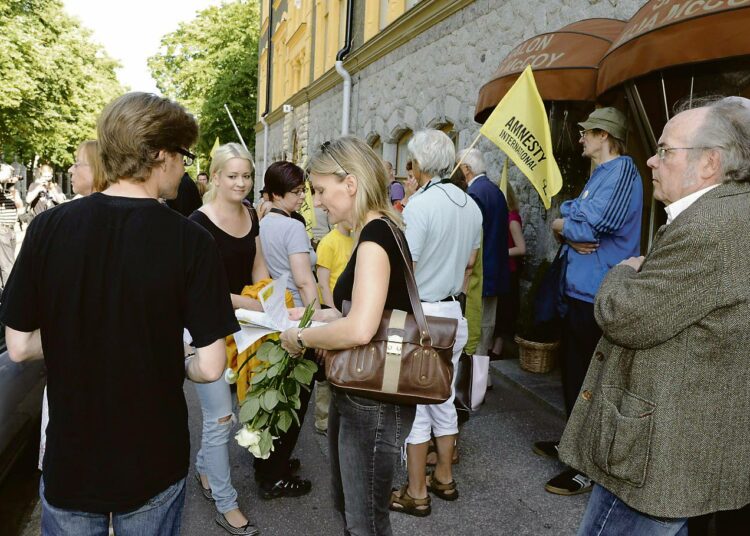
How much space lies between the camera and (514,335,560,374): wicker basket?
548cm

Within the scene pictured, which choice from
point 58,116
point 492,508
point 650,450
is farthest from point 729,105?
point 58,116

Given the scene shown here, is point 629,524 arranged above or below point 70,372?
below

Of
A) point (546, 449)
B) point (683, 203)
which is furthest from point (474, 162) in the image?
point (683, 203)

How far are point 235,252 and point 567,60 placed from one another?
313 cm

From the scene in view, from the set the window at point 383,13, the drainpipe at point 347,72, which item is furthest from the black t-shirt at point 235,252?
the drainpipe at point 347,72

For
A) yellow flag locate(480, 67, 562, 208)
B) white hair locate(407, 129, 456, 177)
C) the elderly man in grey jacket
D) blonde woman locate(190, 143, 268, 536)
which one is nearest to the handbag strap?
the elderly man in grey jacket

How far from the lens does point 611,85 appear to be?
3.87 metres

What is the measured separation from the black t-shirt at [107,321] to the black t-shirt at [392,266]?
1.93 ft

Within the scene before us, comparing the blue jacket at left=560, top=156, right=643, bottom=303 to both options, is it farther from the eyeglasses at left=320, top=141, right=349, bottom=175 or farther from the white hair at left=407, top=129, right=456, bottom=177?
the eyeglasses at left=320, top=141, right=349, bottom=175

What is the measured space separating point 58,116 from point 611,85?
27070 mm

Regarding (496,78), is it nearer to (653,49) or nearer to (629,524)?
(653,49)

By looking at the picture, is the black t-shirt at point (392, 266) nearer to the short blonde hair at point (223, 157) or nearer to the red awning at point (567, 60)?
the short blonde hair at point (223, 157)

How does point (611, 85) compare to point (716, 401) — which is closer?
point (716, 401)

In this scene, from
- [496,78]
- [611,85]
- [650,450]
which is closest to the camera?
[650,450]
